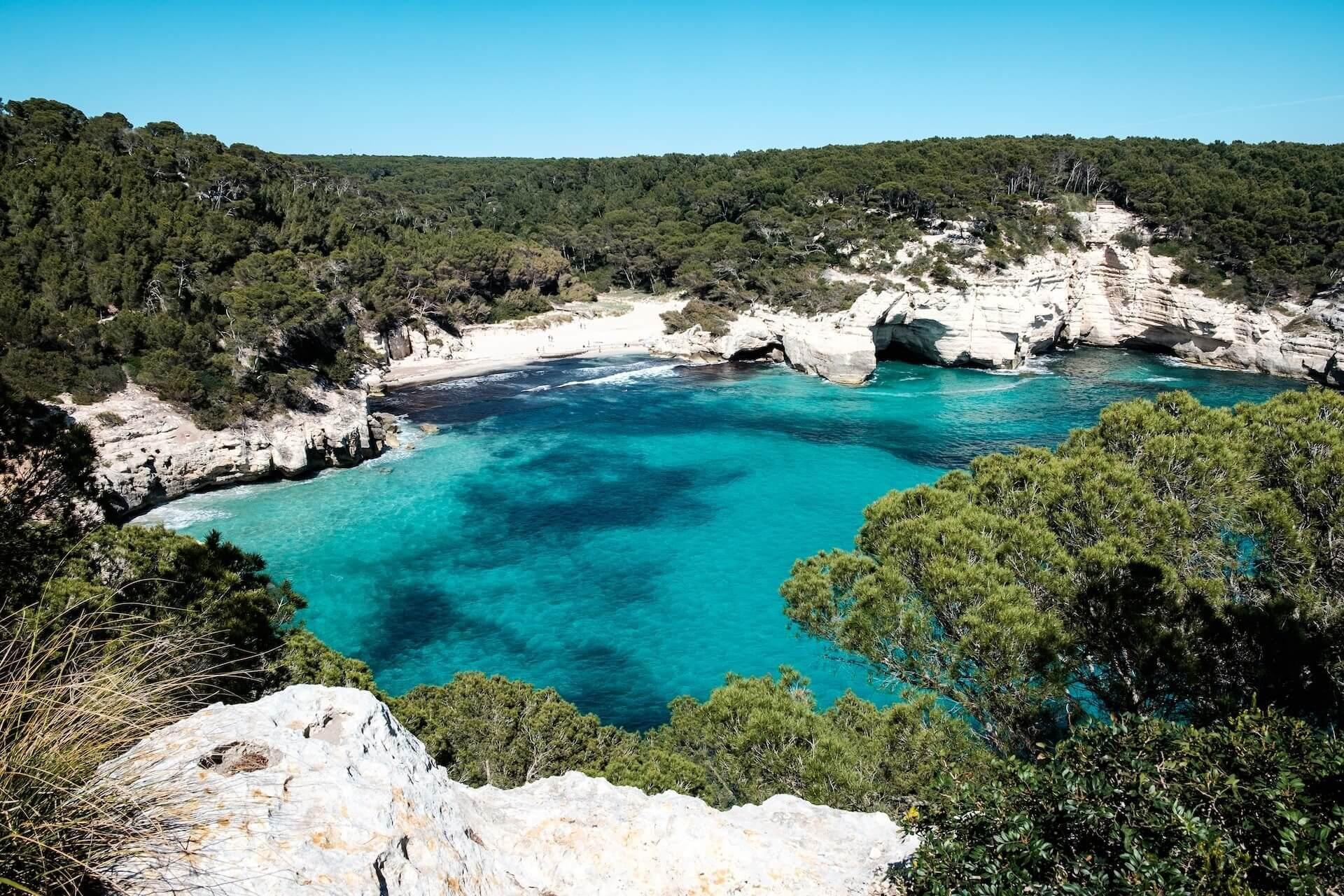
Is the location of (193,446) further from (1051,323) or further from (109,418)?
(1051,323)

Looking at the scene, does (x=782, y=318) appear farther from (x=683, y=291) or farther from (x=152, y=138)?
(x=152, y=138)

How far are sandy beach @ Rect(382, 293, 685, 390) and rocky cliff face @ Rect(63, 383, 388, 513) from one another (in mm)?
13893

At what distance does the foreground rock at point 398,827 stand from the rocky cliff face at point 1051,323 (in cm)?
4395

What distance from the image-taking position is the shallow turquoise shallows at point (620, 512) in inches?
827

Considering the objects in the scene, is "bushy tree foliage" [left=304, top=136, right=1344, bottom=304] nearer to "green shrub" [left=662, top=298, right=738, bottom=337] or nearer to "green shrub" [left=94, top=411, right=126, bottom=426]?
"green shrub" [left=662, top=298, right=738, bottom=337]

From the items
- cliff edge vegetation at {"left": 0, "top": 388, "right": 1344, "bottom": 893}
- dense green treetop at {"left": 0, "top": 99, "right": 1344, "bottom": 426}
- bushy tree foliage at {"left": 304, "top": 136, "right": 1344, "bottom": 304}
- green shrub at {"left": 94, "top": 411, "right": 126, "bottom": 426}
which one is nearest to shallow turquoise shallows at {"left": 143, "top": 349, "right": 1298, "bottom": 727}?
green shrub at {"left": 94, "top": 411, "right": 126, "bottom": 426}

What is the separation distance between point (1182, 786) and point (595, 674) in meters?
16.8

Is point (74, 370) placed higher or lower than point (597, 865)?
higher

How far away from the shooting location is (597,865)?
5539 mm

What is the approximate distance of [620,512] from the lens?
30109 millimetres

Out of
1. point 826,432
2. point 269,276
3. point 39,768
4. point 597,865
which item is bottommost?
point 826,432

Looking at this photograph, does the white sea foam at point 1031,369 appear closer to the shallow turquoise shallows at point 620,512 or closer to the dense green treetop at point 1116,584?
the shallow turquoise shallows at point 620,512

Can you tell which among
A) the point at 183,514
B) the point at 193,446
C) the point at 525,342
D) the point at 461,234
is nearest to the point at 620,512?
the point at 183,514

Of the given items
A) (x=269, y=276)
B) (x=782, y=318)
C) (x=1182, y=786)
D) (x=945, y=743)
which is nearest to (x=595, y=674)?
(x=945, y=743)
